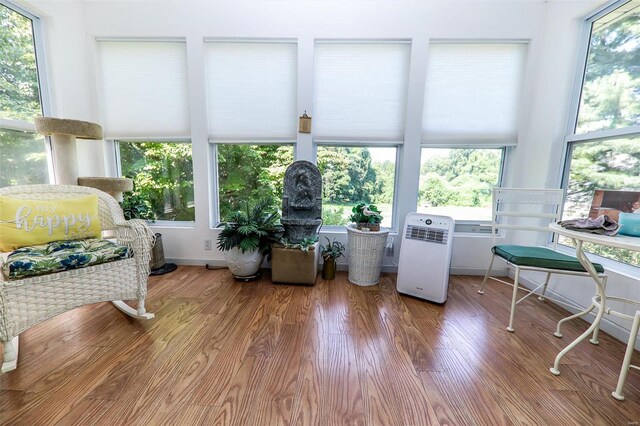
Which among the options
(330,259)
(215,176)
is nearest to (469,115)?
(330,259)

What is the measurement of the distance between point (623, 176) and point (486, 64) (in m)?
1.42

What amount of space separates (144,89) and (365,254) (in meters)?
2.76

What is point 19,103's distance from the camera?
204 centimetres

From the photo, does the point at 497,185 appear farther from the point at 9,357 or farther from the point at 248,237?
the point at 9,357

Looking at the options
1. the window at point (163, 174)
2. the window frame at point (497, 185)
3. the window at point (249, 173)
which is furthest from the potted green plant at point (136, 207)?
the window frame at point (497, 185)

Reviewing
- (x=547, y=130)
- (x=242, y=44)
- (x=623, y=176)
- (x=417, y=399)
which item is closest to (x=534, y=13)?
(x=547, y=130)

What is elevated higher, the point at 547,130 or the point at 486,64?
the point at 486,64

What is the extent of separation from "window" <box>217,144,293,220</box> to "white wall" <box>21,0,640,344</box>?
0.78 feet

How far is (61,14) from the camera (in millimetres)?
2254

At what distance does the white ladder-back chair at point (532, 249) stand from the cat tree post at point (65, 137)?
3259mm

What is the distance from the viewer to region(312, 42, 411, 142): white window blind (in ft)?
7.80

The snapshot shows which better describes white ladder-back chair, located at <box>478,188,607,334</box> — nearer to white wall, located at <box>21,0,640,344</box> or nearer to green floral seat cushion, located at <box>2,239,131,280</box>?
white wall, located at <box>21,0,640,344</box>

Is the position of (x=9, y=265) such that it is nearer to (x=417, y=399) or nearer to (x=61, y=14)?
(x=417, y=399)

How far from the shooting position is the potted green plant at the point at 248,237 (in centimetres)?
222
